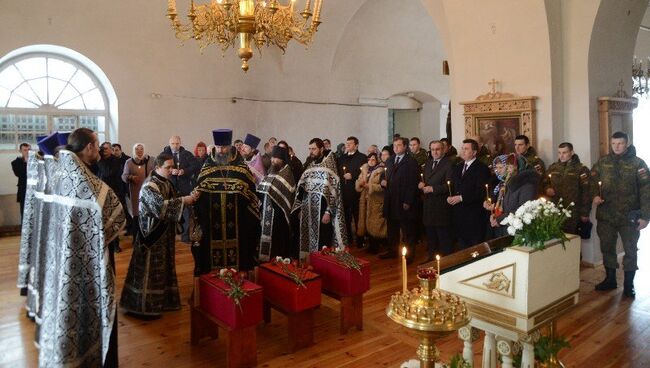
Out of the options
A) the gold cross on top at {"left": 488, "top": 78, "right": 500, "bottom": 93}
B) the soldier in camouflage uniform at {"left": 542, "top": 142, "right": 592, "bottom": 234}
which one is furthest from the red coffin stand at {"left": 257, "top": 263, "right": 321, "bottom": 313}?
the gold cross on top at {"left": 488, "top": 78, "right": 500, "bottom": 93}

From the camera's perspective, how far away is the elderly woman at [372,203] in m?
7.66

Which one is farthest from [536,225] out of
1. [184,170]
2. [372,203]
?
[184,170]

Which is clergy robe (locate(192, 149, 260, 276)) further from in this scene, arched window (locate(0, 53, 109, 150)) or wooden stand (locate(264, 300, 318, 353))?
arched window (locate(0, 53, 109, 150))

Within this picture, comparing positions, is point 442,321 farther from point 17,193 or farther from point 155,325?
point 17,193

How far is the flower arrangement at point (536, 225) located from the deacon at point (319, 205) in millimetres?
3051

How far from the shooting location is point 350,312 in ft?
Result: 15.2

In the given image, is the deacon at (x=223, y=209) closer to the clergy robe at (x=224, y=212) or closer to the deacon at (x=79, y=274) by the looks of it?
the clergy robe at (x=224, y=212)

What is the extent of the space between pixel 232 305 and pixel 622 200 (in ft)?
14.8

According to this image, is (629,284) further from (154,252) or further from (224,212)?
(154,252)

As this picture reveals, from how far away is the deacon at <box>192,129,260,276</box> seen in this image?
200 inches

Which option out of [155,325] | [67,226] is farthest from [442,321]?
[155,325]

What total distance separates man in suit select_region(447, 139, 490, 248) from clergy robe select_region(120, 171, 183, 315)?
3.38 m

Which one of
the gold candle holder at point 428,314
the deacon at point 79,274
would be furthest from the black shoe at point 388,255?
the gold candle holder at point 428,314

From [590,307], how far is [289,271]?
3335 mm
